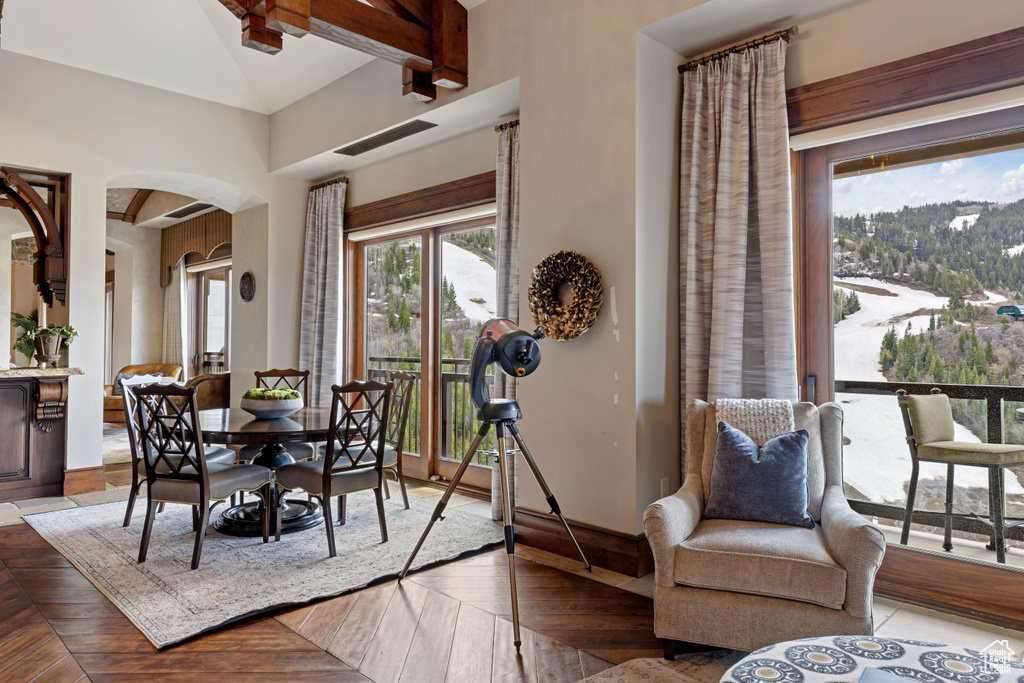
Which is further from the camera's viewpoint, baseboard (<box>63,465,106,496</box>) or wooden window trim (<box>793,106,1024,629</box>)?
baseboard (<box>63,465,106,496</box>)

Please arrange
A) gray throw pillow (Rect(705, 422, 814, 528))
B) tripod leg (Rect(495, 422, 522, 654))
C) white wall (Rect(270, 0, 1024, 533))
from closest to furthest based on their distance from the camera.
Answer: tripod leg (Rect(495, 422, 522, 654)) → gray throw pillow (Rect(705, 422, 814, 528)) → white wall (Rect(270, 0, 1024, 533))

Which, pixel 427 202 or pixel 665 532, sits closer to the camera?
pixel 665 532

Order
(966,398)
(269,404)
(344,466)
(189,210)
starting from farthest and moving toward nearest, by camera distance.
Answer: (189,210) < (269,404) < (344,466) < (966,398)

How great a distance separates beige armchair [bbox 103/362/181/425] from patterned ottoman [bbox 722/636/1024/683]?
9.07 metres

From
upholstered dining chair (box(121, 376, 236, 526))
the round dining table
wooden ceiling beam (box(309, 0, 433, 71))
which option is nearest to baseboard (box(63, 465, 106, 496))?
upholstered dining chair (box(121, 376, 236, 526))

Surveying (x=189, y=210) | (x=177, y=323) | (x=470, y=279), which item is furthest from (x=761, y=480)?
(x=177, y=323)

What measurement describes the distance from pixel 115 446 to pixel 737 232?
7.21 m

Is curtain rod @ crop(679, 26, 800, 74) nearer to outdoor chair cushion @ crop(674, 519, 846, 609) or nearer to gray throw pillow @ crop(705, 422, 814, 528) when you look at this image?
gray throw pillow @ crop(705, 422, 814, 528)

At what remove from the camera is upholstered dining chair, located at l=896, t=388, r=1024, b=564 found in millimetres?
2744

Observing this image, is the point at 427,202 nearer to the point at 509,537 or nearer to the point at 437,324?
the point at 437,324

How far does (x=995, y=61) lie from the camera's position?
8.91 feet

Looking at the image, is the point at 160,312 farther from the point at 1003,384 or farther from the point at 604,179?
the point at 1003,384

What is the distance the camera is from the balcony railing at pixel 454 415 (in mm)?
5133

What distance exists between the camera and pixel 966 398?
2877mm
